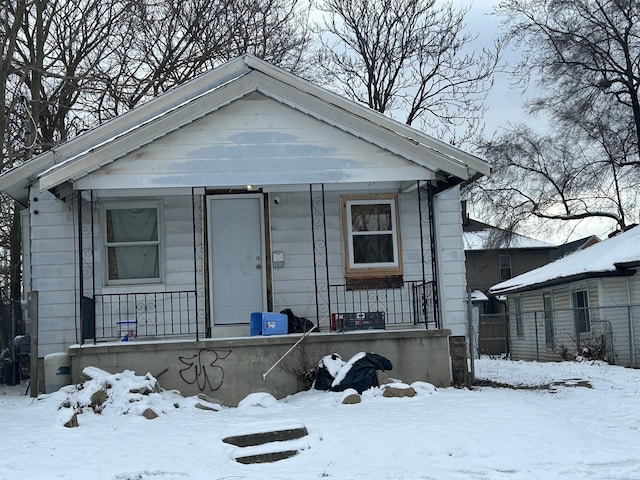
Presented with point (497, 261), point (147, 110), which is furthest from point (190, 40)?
point (497, 261)

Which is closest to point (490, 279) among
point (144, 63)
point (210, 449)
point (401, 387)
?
point (144, 63)

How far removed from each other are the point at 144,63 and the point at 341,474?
18.1 m

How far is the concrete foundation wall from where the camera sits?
11547mm

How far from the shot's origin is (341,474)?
24.9 ft

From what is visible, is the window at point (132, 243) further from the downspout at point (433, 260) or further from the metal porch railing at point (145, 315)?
the downspout at point (433, 260)

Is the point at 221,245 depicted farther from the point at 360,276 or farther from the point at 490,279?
the point at 490,279

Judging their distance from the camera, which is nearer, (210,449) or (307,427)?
(210,449)

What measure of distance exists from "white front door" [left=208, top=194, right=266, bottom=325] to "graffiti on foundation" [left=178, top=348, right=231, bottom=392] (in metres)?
1.66

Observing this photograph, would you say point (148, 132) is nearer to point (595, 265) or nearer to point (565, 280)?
point (595, 265)

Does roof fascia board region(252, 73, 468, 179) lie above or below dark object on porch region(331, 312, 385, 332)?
above

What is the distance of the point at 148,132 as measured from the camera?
1172 centimetres

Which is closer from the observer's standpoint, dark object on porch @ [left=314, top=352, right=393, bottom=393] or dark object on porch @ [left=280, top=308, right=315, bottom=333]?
dark object on porch @ [left=314, top=352, right=393, bottom=393]

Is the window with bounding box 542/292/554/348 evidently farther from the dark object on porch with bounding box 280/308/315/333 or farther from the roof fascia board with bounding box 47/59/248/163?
the roof fascia board with bounding box 47/59/248/163

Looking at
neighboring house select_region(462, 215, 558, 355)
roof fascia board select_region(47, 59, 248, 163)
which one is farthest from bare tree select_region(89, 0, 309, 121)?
neighboring house select_region(462, 215, 558, 355)
